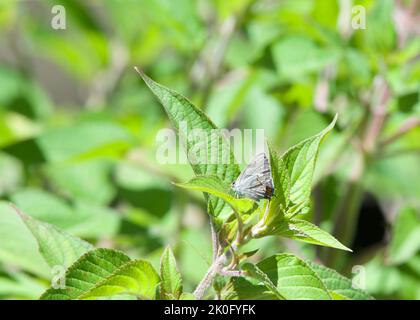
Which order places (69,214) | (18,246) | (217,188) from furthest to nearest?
(69,214), (18,246), (217,188)

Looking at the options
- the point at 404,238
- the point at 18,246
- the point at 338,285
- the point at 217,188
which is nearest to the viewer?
the point at 217,188

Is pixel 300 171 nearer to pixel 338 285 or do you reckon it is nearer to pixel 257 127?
pixel 338 285

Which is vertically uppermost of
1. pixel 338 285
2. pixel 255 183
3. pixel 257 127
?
pixel 257 127

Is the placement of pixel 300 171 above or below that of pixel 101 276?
above

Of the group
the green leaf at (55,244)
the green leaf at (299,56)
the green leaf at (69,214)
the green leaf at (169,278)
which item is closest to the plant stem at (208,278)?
the green leaf at (169,278)

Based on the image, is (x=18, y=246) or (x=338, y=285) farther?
(x=18, y=246)

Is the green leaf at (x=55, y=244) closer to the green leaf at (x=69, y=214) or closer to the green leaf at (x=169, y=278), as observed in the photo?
the green leaf at (x=169, y=278)

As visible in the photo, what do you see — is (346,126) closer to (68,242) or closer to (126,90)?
(68,242)

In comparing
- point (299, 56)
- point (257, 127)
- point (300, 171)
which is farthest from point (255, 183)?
point (257, 127)
